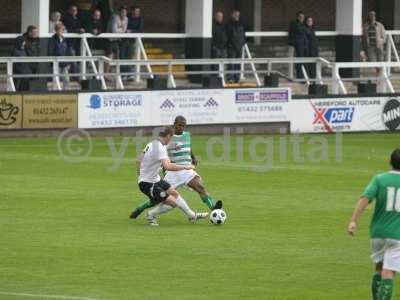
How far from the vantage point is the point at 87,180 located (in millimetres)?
26375

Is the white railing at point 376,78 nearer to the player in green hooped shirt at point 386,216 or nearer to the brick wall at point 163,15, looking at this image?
the brick wall at point 163,15

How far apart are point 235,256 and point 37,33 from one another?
19.6 m

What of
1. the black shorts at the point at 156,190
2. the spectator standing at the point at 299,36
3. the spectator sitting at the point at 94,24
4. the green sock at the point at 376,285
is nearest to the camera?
the green sock at the point at 376,285

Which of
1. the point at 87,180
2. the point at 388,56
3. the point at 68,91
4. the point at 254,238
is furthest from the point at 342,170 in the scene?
the point at 388,56

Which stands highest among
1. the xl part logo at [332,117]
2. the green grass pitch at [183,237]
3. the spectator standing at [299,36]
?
the spectator standing at [299,36]

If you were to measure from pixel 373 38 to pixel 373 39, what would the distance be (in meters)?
0.07

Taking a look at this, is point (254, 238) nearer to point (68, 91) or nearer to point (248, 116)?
point (68, 91)

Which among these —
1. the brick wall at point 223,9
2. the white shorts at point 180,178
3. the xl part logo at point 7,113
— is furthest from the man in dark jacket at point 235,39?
the white shorts at point 180,178

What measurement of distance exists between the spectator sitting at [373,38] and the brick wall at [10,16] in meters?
11.3

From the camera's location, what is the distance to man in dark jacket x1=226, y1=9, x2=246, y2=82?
39.4 metres

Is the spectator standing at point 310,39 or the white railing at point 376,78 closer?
the white railing at point 376,78

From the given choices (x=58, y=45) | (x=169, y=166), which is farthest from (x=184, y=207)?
(x=58, y=45)

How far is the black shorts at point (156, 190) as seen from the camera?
65.5 ft

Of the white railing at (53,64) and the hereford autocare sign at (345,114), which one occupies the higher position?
the white railing at (53,64)
